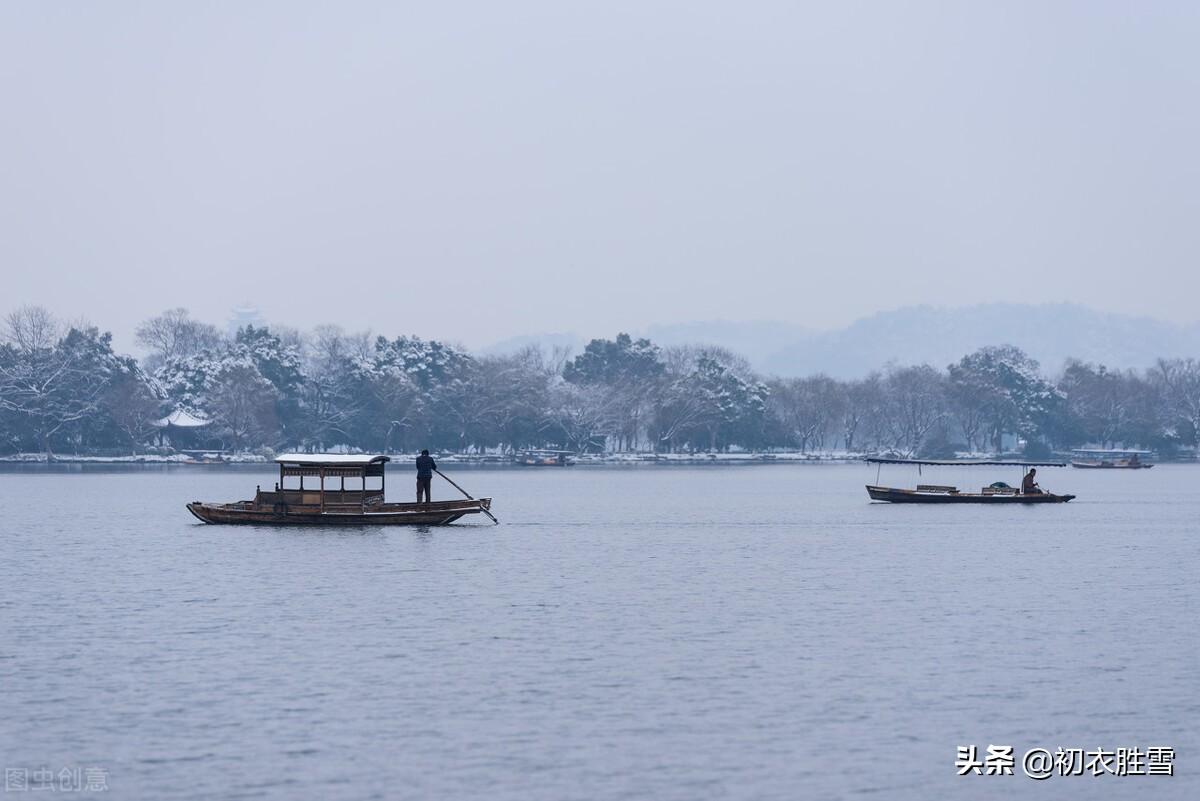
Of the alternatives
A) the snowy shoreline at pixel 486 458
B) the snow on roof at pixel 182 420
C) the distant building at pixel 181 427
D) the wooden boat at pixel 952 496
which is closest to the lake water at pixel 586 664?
the wooden boat at pixel 952 496

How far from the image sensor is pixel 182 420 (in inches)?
6211

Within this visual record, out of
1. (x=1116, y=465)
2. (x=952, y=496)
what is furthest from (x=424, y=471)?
(x=1116, y=465)

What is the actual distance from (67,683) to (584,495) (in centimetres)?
7331

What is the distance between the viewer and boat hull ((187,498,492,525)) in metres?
58.4

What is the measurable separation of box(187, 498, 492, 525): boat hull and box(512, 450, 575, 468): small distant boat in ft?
336

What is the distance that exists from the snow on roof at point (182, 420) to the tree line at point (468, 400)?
2.03 feet

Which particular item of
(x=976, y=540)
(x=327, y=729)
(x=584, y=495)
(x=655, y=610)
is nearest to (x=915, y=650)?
(x=655, y=610)

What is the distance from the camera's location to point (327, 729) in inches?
888

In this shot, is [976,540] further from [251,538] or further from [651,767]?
[651,767]

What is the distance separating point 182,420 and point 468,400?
93.7 ft

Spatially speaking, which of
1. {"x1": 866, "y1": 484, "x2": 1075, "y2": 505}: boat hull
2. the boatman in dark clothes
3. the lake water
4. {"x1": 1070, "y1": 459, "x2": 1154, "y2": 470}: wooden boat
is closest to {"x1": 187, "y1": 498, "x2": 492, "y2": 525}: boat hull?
the boatman in dark clothes

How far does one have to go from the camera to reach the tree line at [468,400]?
150750 mm

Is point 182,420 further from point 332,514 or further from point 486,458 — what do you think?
point 332,514

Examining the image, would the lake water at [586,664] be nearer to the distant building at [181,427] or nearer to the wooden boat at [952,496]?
the wooden boat at [952,496]
